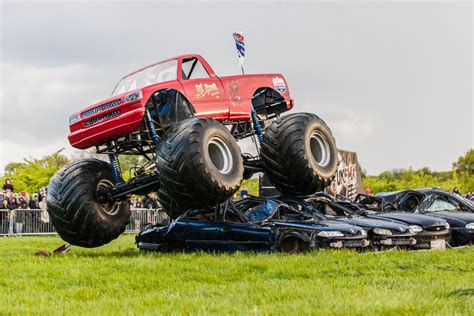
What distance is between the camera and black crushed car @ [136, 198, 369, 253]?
36.6 ft

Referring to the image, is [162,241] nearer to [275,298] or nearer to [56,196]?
[56,196]

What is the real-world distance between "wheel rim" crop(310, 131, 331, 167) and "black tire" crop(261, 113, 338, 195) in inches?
0.8

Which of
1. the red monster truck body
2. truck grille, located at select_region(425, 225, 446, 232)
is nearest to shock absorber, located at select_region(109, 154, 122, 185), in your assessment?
the red monster truck body

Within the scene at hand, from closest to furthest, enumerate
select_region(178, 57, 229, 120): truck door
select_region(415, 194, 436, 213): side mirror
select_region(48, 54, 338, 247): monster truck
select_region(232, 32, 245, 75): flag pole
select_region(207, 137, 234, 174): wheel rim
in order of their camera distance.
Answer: select_region(48, 54, 338, 247): monster truck → select_region(207, 137, 234, 174): wheel rim → select_region(178, 57, 229, 120): truck door → select_region(232, 32, 245, 75): flag pole → select_region(415, 194, 436, 213): side mirror

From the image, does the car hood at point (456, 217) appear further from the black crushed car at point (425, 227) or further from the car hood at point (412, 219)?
the car hood at point (412, 219)

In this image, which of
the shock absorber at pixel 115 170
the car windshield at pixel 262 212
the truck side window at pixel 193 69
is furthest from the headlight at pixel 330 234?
the shock absorber at pixel 115 170

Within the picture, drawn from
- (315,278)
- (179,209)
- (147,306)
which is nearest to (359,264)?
(315,278)

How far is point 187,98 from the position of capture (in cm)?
1158

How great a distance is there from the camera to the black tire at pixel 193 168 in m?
10.1

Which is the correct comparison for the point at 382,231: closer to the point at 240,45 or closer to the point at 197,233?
the point at 197,233

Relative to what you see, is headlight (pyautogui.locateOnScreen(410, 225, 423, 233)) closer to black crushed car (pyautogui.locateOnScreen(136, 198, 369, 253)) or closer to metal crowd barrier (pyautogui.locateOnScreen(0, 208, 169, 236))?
black crushed car (pyautogui.locateOnScreen(136, 198, 369, 253))

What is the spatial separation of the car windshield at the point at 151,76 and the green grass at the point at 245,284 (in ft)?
10.1

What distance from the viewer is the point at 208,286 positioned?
7.80 metres

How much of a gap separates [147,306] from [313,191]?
6.34m
